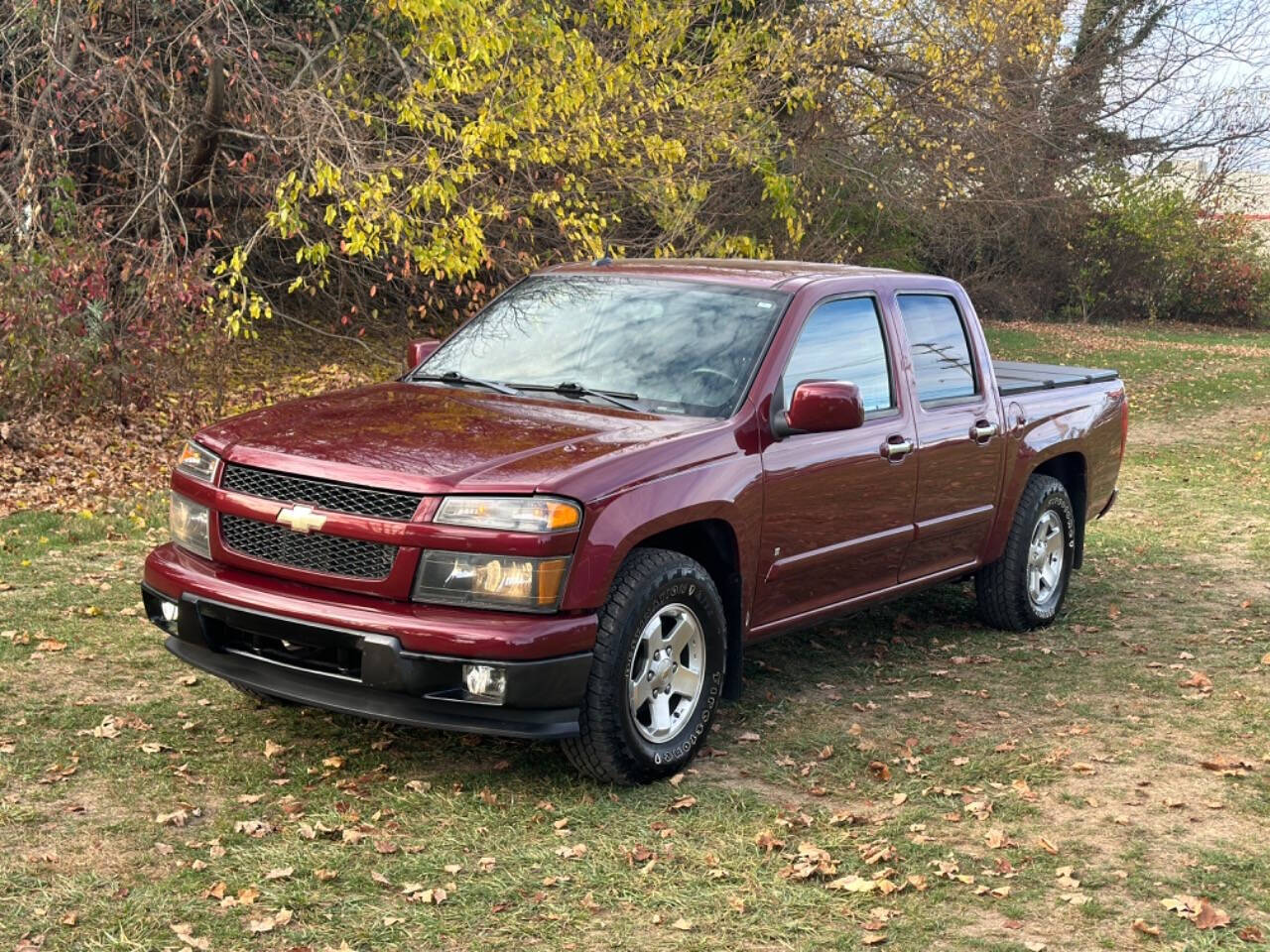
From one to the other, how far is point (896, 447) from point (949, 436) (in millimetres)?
531

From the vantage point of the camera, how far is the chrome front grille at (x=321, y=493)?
4.97m

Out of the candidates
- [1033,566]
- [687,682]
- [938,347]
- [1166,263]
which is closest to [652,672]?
[687,682]

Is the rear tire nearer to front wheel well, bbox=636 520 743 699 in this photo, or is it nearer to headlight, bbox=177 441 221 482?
front wheel well, bbox=636 520 743 699

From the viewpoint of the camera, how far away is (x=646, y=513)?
17.1ft

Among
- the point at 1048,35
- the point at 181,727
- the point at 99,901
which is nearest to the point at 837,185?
the point at 1048,35

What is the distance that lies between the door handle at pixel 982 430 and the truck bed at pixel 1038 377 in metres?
0.38

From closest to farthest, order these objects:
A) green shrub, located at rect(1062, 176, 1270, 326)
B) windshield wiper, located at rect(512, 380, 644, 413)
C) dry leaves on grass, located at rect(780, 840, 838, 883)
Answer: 1. dry leaves on grass, located at rect(780, 840, 838, 883)
2. windshield wiper, located at rect(512, 380, 644, 413)
3. green shrub, located at rect(1062, 176, 1270, 326)

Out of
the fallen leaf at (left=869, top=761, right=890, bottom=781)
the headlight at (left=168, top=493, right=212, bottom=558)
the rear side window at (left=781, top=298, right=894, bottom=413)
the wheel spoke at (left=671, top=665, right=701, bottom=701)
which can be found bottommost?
the fallen leaf at (left=869, top=761, right=890, bottom=781)

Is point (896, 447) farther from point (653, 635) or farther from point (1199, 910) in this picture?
point (1199, 910)

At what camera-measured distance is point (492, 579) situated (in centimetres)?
489

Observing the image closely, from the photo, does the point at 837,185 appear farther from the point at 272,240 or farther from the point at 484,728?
the point at 484,728

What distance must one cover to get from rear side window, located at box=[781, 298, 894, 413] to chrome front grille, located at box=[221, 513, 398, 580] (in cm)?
184

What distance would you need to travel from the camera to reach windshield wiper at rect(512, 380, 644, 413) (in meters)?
5.89

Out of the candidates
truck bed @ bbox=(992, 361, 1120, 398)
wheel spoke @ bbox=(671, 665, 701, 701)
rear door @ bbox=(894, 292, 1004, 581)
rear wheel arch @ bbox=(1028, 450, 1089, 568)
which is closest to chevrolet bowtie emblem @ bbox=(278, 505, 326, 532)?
wheel spoke @ bbox=(671, 665, 701, 701)
